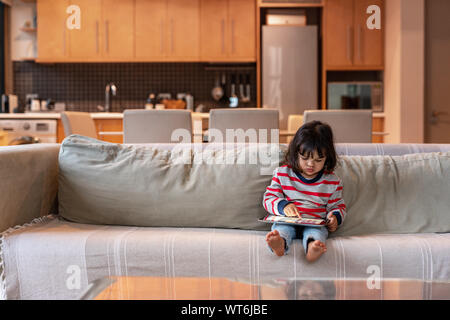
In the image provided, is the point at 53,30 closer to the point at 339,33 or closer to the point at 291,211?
the point at 339,33

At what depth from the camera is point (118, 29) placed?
16.6ft

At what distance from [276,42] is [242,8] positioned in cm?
57

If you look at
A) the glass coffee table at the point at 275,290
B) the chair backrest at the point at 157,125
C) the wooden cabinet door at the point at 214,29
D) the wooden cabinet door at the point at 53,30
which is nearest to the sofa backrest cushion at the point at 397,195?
the glass coffee table at the point at 275,290

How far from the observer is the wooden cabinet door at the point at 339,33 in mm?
4988

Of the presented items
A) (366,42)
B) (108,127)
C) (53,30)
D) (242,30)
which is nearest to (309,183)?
(108,127)

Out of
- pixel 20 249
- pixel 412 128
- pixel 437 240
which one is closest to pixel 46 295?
pixel 20 249

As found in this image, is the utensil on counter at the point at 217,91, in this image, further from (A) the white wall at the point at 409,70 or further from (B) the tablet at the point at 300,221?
(B) the tablet at the point at 300,221

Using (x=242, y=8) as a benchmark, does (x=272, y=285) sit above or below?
below

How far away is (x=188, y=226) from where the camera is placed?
1677mm

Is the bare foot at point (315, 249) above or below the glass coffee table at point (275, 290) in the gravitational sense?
below

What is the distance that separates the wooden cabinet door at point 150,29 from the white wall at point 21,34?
134cm

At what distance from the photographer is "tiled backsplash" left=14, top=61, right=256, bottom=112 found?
539cm

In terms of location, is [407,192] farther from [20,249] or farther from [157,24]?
[157,24]

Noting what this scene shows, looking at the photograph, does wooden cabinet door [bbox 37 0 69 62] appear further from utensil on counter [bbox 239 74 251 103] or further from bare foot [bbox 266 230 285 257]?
bare foot [bbox 266 230 285 257]
